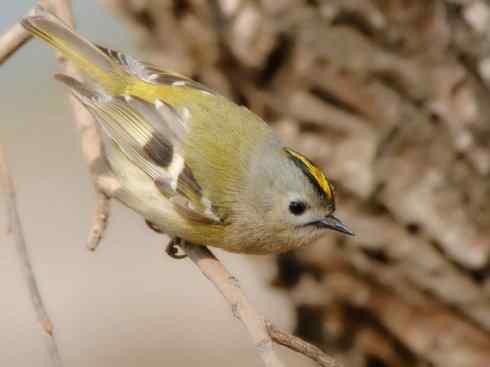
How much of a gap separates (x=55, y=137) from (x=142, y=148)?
17.8 feet

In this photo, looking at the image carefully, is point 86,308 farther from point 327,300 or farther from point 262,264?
point 327,300

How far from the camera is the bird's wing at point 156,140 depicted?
117 inches

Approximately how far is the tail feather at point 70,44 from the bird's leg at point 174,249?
1.83 feet

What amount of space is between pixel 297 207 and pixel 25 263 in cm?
97

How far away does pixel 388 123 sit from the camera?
3771mm

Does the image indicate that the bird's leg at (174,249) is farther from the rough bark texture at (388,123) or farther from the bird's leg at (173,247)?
the rough bark texture at (388,123)

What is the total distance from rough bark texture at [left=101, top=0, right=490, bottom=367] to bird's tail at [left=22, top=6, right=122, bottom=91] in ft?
2.65

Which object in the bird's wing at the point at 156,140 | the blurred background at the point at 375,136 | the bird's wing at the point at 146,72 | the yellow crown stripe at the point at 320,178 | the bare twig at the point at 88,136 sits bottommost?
the bare twig at the point at 88,136

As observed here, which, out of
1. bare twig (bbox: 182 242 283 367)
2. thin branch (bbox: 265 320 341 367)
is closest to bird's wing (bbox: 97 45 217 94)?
bare twig (bbox: 182 242 283 367)

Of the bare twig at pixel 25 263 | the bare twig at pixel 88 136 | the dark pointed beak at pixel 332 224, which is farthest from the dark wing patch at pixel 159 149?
the bare twig at pixel 25 263

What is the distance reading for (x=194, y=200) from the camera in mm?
2984

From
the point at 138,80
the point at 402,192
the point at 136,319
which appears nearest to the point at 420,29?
the point at 402,192

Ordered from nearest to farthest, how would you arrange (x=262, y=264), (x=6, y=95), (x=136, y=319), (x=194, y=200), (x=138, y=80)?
(x=194, y=200)
(x=138, y=80)
(x=262, y=264)
(x=136, y=319)
(x=6, y=95)

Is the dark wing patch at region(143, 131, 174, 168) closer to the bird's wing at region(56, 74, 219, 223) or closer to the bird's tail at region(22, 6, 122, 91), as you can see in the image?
the bird's wing at region(56, 74, 219, 223)
